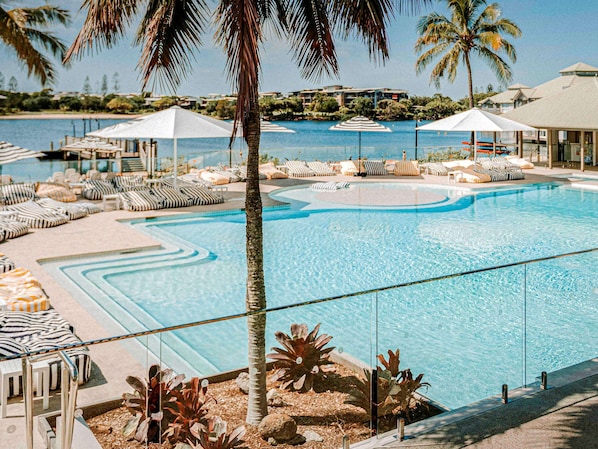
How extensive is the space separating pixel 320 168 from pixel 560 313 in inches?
819

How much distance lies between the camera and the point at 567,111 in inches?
1169

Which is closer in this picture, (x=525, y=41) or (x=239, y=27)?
(x=239, y=27)

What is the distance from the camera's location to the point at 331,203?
20.0 metres

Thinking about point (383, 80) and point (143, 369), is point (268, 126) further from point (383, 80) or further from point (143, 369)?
point (383, 80)

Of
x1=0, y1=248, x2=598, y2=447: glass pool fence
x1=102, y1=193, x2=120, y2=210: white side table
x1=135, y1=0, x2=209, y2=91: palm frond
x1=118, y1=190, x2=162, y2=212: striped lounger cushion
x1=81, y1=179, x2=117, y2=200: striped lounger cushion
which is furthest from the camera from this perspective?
x1=81, y1=179, x2=117, y2=200: striped lounger cushion

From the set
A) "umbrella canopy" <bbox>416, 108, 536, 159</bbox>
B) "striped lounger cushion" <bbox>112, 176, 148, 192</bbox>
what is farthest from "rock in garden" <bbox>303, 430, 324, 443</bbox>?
"umbrella canopy" <bbox>416, 108, 536, 159</bbox>

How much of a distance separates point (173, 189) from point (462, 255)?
9.35m

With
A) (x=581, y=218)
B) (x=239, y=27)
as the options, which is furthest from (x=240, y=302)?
(x=581, y=218)

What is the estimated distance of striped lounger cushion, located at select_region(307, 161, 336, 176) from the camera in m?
27.0

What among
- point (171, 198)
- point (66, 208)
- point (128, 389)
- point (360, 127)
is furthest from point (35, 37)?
point (128, 389)

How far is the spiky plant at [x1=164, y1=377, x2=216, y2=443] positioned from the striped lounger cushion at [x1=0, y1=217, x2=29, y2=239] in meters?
10.4

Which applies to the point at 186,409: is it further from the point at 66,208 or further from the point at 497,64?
the point at 497,64

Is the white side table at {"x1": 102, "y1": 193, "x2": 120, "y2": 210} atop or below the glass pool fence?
atop

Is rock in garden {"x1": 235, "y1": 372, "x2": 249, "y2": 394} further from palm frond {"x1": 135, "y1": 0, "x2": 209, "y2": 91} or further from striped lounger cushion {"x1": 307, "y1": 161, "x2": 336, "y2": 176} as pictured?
striped lounger cushion {"x1": 307, "y1": 161, "x2": 336, "y2": 176}
